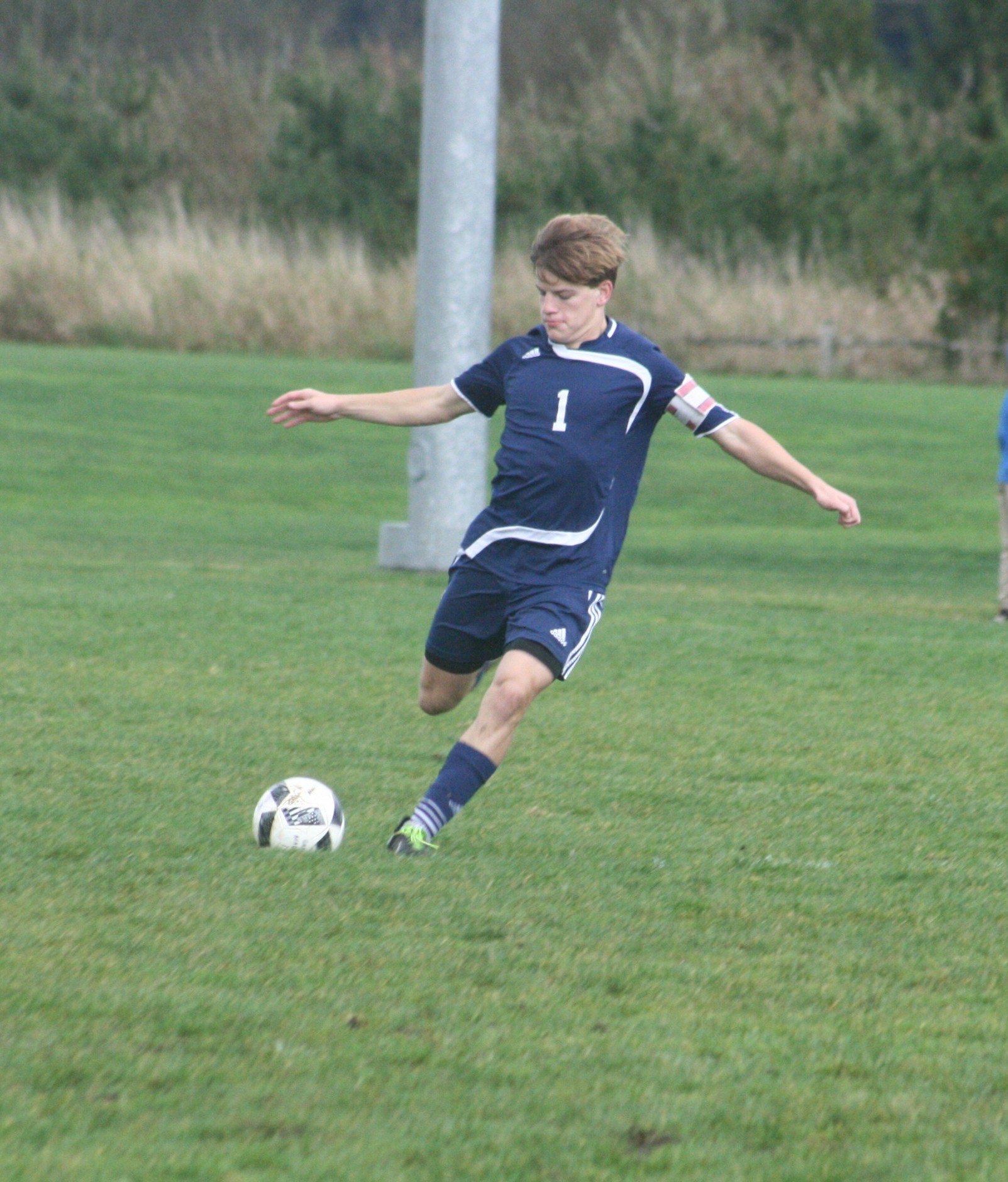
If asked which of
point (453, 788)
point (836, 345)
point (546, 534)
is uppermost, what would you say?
point (546, 534)

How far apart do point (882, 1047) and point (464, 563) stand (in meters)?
2.13

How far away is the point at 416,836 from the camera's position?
523 cm

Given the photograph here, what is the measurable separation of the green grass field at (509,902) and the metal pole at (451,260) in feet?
4.18

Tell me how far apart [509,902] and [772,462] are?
143 cm

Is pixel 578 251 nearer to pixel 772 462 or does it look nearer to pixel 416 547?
pixel 772 462

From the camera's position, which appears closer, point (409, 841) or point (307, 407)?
point (409, 841)

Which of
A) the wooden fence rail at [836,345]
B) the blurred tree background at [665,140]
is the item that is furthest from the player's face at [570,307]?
the blurred tree background at [665,140]

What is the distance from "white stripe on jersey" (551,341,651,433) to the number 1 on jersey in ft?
0.34

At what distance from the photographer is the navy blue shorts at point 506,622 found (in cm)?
524

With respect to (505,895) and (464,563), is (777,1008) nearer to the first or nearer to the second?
(505,895)

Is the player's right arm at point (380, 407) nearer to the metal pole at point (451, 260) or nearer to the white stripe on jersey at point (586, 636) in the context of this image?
the white stripe on jersey at point (586, 636)

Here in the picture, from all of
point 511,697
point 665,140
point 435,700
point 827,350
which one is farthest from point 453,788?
point 665,140

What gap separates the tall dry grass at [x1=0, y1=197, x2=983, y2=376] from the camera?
91.9 ft

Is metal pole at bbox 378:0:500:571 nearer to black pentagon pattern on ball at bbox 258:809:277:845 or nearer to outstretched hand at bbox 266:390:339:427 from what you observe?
outstretched hand at bbox 266:390:339:427
